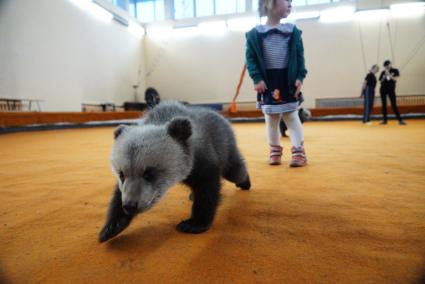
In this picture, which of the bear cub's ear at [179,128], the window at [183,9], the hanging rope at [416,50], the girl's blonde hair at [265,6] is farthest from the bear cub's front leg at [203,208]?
the window at [183,9]

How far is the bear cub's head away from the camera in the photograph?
37.3 inches

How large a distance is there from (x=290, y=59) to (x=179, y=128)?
1757 millimetres

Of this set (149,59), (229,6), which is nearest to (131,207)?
(229,6)

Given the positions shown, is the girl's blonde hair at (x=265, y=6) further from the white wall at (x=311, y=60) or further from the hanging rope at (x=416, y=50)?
the hanging rope at (x=416, y=50)

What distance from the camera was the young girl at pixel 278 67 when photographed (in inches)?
98.7

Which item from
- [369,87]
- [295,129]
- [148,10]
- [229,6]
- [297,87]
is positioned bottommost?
[295,129]

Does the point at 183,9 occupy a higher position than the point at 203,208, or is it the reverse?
the point at 183,9

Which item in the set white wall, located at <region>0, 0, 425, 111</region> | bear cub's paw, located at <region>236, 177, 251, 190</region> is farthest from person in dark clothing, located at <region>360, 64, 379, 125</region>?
bear cub's paw, located at <region>236, 177, 251, 190</region>

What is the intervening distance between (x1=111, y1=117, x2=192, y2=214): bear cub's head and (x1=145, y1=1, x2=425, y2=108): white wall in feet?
41.9

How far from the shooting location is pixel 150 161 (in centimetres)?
97

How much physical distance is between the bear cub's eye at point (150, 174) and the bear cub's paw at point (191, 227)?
27 cm

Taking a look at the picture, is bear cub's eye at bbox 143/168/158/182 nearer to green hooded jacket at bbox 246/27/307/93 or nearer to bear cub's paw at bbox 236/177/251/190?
bear cub's paw at bbox 236/177/251/190

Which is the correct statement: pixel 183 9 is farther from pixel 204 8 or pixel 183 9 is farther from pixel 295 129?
pixel 295 129

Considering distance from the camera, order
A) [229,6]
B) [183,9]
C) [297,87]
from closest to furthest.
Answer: [297,87], [229,6], [183,9]
